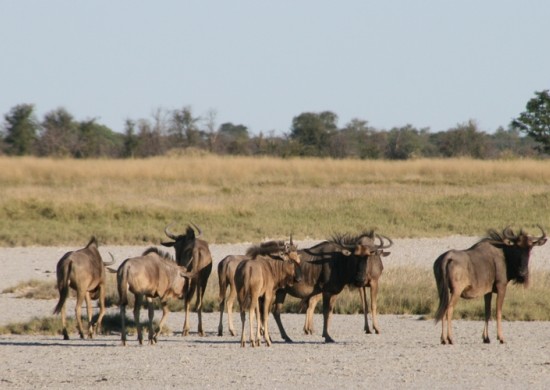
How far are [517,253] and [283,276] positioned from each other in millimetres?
2818

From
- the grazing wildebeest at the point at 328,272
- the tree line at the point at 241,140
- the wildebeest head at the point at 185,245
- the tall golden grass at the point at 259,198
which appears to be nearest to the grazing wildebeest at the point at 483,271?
the grazing wildebeest at the point at 328,272

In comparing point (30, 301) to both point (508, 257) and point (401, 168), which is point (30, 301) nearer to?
point (508, 257)

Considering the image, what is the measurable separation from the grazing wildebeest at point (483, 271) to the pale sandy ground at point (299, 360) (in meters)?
0.38

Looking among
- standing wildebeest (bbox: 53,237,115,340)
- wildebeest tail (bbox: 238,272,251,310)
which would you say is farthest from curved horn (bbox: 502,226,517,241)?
standing wildebeest (bbox: 53,237,115,340)

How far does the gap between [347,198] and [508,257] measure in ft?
67.1

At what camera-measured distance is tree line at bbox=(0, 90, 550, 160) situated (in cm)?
6203

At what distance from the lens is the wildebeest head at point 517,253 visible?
45.9ft

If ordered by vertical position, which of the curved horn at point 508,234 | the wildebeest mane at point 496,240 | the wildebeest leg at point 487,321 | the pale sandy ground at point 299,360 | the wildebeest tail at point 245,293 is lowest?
the pale sandy ground at point 299,360

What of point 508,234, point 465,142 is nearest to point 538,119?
point 465,142

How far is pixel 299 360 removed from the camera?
12.0m

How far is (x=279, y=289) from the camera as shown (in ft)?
46.4

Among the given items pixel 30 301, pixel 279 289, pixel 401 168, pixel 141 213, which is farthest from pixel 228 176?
pixel 279 289

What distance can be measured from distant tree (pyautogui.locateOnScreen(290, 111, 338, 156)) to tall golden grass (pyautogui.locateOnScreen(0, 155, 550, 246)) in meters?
22.5

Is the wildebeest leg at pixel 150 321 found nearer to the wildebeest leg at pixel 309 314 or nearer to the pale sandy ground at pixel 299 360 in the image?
the pale sandy ground at pixel 299 360
